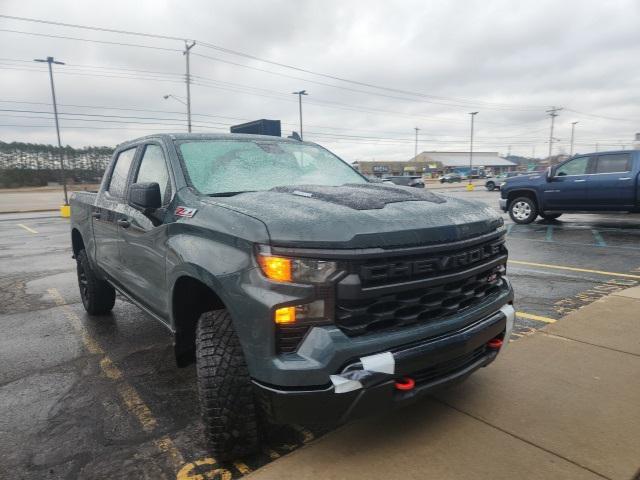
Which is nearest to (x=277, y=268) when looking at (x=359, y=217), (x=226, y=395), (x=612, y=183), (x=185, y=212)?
(x=359, y=217)

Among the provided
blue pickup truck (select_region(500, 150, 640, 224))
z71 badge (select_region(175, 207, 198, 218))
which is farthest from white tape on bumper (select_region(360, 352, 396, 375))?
blue pickup truck (select_region(500, 150, 640, 224))

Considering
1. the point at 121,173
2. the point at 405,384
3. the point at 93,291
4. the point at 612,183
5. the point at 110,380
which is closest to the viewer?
the point at 405,384

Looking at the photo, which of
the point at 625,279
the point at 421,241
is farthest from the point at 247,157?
the point at 625,279

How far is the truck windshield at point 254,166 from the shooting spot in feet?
10.2

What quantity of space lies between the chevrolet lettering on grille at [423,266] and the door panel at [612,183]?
985 cm

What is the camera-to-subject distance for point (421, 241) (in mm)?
2242

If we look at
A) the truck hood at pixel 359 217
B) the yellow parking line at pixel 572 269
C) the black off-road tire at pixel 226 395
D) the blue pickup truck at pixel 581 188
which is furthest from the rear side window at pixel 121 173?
the blue pickup truck at pixel 581 188

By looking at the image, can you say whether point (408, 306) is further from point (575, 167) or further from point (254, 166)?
point (575, 167)

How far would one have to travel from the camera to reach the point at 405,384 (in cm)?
217

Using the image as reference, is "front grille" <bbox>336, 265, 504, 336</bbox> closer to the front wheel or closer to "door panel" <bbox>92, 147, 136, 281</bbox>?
"door panel" <bbox>92, 147, 136, 281</bbox>

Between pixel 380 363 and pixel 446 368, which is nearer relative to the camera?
pixel 380 363

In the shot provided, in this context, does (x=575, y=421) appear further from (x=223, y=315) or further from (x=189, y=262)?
(x=189, y=262)

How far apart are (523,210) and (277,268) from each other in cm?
1183

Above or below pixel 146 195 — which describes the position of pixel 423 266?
below
